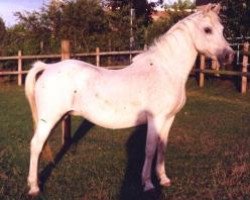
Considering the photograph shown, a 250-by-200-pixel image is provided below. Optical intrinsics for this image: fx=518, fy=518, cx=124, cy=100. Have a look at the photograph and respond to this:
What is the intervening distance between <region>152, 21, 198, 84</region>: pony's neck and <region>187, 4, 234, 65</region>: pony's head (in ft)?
0.33

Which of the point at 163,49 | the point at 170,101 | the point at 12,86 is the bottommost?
the point at 12,86

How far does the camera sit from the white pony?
226 inches

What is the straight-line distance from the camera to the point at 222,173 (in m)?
6.37

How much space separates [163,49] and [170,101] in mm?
653

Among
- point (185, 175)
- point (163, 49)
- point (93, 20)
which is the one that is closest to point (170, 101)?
point (163, 49)

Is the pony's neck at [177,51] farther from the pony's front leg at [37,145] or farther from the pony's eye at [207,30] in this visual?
the pony's front leg at [37,145]

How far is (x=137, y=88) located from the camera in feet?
18.9

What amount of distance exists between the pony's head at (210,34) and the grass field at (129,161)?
1.46 meters

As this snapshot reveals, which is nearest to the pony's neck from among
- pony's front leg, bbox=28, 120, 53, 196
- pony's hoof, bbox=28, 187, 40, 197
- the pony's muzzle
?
the pony's muzzle

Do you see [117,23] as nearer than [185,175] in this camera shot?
No

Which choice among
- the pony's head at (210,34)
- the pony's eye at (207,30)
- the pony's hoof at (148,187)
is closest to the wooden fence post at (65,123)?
the pony's hoof at (148,187)

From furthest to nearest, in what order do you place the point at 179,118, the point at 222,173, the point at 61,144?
1. the point at 179,118
2. the point at 61,144
3. the point at 222,173

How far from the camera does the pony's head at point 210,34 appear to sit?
583 centimetres

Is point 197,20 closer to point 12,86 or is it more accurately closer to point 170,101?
point 170,101
